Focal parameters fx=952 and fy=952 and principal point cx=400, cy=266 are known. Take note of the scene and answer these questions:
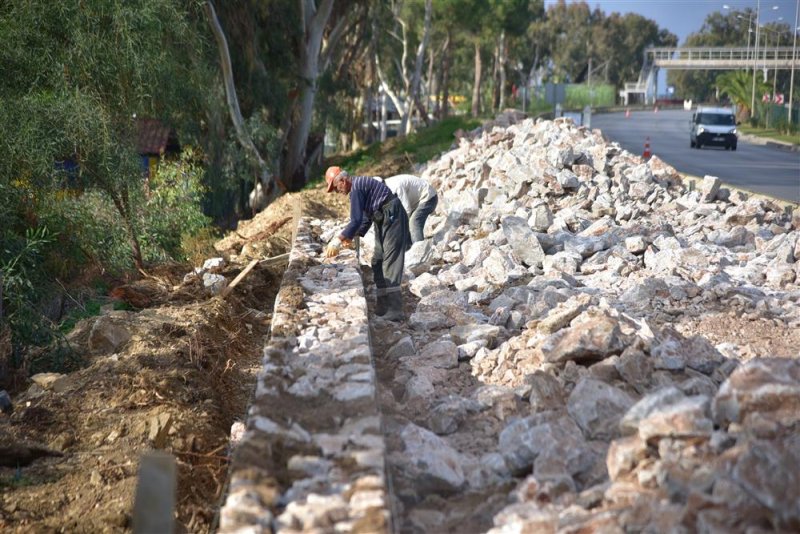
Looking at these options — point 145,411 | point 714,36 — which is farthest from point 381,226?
point 714,36

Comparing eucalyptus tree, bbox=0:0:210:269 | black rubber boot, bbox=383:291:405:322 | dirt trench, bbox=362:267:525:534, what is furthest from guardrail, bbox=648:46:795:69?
dirt trench, bbox=362:267:525:534

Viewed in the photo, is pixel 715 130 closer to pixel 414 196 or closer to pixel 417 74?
pixel 417 74

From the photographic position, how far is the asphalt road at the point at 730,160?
70.2ft

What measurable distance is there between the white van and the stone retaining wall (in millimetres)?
28547

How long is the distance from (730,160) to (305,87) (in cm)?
1302

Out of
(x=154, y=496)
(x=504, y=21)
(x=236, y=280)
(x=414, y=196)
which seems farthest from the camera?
(x=504, y=21)

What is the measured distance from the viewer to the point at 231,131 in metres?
24.6

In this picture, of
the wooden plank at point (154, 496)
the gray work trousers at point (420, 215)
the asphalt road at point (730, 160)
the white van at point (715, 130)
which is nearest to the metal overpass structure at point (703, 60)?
the asphalt road at point (730, 160)

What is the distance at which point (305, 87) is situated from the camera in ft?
85.2

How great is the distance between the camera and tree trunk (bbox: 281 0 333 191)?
83.7 feet

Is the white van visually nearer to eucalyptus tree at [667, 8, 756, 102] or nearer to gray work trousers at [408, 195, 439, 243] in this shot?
gray work trousers at [408, 195, 439, 243]

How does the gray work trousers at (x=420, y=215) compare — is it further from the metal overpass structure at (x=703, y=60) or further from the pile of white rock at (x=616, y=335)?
the metal overpass structure at (x=703, y=60)

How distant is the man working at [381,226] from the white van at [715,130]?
2689 cm

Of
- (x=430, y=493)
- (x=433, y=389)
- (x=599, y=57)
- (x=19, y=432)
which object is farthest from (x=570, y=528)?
(x=599, y=57)
